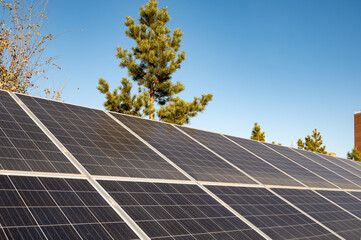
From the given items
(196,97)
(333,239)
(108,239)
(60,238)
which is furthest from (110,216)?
(196,97)

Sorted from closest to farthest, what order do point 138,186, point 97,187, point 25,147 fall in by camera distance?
point 97,187 → point 25,147 → point 138,186

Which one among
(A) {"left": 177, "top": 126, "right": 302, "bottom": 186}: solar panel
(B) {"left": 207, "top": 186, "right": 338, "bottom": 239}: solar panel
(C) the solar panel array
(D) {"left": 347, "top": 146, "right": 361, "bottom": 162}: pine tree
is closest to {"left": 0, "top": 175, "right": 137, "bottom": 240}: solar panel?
(C) the solar panel array

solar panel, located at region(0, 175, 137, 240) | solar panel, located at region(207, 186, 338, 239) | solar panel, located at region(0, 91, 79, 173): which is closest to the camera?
solar panel, located at region(0, 175, 137, 240)

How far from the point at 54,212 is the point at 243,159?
27.3 feet

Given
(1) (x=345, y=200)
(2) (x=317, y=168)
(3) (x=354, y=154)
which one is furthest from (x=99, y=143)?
(3) (x=354, y=154)

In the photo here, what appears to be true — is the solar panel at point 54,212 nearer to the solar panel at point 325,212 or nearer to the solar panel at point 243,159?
the solar panel at point 325,212

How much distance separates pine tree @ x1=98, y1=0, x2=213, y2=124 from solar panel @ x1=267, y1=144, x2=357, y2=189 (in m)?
18.1

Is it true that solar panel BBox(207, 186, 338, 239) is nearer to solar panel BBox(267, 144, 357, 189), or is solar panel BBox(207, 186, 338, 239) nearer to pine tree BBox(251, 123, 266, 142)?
solar panel BBox(267, 144, 357, 189)

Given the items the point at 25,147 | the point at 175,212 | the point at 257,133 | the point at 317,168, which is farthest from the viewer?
the point at 257,133

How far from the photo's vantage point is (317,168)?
16.1m

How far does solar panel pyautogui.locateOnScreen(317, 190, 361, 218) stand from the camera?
1114 cm

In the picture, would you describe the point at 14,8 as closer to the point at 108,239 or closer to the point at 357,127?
the point at 108,239

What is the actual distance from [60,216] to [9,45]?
22547 mm

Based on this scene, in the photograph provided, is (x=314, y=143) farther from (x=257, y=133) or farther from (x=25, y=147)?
(x=25, y=147)
